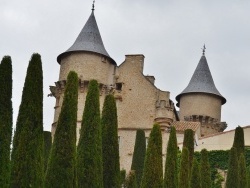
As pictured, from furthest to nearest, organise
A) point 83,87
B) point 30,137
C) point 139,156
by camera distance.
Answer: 1. point 83,87
2. point 139,156
3. point 30,137

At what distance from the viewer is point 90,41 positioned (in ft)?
176

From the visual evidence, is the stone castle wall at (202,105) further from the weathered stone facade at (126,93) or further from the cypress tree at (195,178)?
the cypress tree at (195,178)

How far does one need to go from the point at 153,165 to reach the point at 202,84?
31597 mm

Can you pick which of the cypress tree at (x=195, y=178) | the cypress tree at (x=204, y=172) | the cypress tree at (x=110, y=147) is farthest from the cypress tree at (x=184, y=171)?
the cypress tree at (x=110, y=147)

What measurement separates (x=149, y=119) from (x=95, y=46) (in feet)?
23.0

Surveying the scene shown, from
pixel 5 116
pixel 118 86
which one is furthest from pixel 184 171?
pixel 118 86

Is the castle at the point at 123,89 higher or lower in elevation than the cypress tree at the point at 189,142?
higher

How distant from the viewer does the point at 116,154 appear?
29.3 metres

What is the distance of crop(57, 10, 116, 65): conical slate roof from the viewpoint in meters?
52.7

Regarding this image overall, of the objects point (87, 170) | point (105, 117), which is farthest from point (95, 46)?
point (87, 170)

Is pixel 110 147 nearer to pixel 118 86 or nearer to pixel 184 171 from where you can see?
pixel 184 171

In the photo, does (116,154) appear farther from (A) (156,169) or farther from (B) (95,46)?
(B) (95,46)

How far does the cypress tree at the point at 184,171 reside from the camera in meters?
33.0

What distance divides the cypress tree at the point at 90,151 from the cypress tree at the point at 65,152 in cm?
185
